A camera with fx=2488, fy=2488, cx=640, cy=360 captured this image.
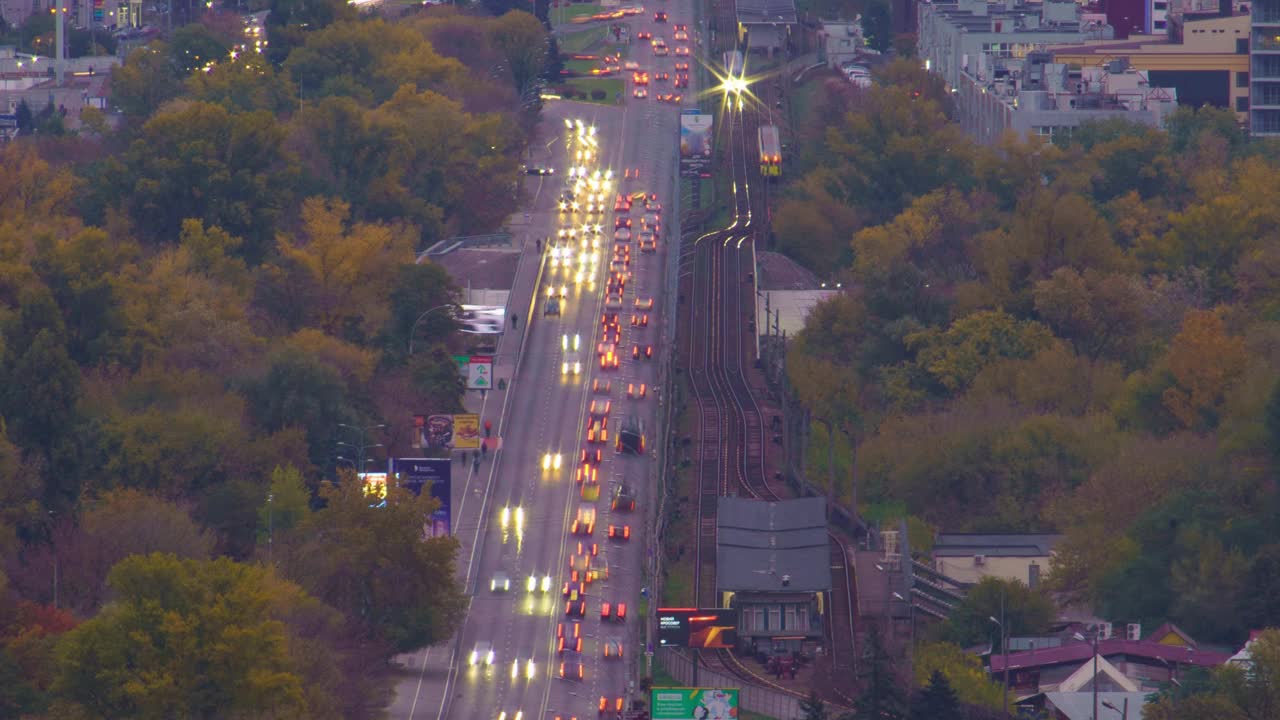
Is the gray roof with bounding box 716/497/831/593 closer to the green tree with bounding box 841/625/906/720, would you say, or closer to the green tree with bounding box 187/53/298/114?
the green tree with bounding box 841/625/906/720

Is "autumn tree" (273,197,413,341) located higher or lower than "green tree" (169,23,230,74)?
lower

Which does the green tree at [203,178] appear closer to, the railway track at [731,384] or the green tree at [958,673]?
the railway track at [731,384]

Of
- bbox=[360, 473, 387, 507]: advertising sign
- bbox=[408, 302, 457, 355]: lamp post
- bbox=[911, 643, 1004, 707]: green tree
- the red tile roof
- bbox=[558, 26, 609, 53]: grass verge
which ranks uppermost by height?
bbox=[558, 26, 609, 53]: grass verge

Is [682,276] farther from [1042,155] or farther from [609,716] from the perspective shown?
[609,716]

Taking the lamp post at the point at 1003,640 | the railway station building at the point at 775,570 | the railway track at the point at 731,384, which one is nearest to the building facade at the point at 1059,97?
the railway track at the point at 731,384

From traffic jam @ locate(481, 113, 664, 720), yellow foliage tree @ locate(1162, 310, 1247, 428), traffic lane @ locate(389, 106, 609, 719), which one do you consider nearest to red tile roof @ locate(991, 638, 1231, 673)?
traffic jam @ locate(481, 113, 664, 720)

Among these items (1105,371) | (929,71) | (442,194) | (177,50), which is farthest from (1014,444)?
(177,50)
